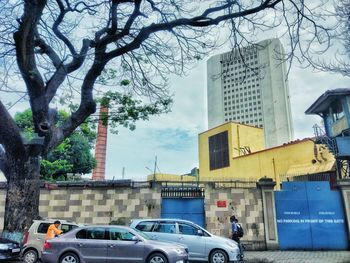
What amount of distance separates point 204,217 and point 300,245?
4.40m

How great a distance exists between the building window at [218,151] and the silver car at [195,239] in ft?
67.7

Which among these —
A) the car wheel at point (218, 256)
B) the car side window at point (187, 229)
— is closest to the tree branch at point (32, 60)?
the car side window at point (187, 229)

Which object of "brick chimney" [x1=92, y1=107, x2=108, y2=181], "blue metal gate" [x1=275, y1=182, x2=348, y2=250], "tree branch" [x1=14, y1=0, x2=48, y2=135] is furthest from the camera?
"brick chimney" [x1=92, y1=107, x2=108, y2=181]

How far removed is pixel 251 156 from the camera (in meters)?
29.2

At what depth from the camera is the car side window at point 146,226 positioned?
1201cm

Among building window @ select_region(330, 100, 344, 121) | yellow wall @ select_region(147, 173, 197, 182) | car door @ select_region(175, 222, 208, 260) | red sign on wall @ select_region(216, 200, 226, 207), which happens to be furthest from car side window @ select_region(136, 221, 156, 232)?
building window @ select_region(330, 100, 344, 121)

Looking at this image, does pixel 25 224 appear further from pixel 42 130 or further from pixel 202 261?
pixel 202 261

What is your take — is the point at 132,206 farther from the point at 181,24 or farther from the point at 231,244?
the point at 181,24

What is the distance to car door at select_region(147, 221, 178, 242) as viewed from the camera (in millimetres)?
11641

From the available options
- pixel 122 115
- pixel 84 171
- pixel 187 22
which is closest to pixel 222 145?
pixel 84 171

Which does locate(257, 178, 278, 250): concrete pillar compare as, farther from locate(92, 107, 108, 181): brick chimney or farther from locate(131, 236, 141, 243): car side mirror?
locate(92, 107, 108, 181): brick chimney

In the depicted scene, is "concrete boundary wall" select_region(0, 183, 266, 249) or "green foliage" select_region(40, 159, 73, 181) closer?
"concrete boundary wall" select_region(0, 183, 266, 249)

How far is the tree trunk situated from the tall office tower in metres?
5.54

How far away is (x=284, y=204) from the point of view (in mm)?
15320
